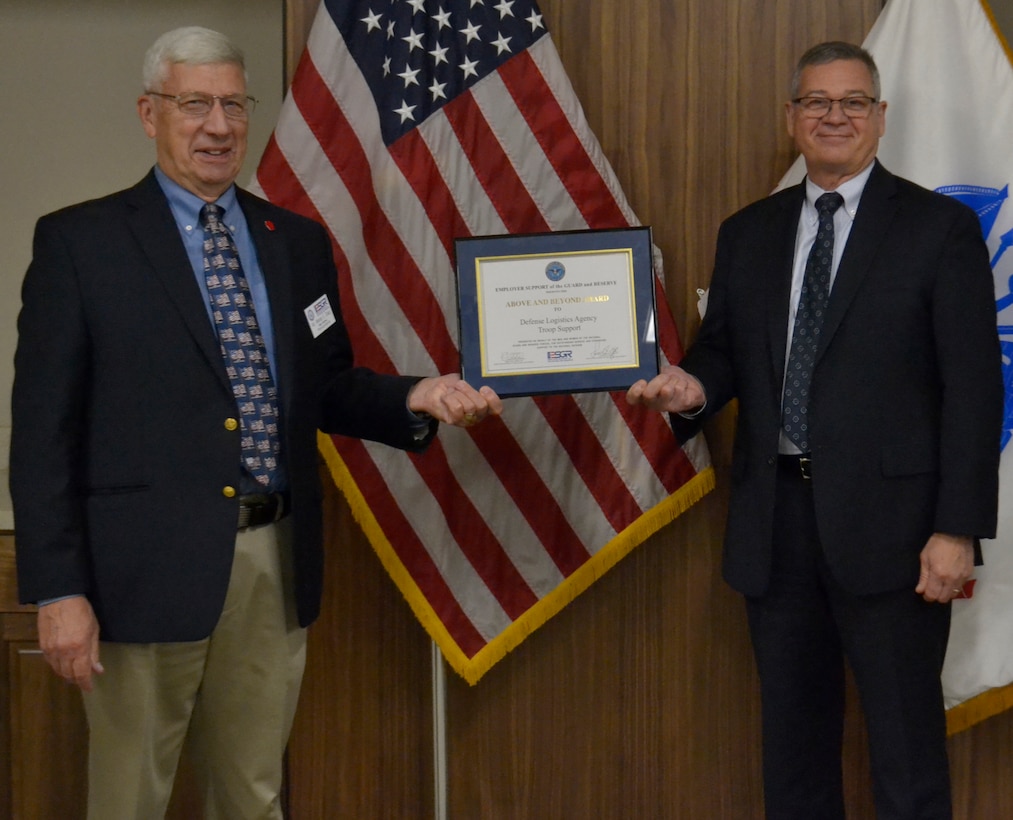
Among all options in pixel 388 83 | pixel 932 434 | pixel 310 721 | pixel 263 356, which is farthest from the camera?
pixel 310 721

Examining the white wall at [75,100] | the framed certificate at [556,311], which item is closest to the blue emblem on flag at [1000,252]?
the framed certificate at [556,311]

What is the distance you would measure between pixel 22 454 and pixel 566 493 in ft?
4.10

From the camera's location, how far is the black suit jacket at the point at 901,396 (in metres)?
1.95

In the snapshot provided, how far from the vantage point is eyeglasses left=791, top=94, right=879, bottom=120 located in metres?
2.09

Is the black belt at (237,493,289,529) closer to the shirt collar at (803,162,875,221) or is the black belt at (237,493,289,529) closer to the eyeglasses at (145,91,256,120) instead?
the eyeglasses at (145,91,256,120)

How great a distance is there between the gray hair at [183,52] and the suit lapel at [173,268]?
0.72 ft

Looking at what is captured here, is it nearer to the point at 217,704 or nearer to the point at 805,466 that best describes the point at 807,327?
the point at 805,466

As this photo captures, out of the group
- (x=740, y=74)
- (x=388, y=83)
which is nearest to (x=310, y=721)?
(x=388, y=83)

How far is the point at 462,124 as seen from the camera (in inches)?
97.2

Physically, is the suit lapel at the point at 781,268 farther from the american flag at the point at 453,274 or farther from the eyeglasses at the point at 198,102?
the eyeglasses at the point at 198,102

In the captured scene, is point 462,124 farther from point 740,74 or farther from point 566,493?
point 566,493

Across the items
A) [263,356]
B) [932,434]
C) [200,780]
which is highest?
[263,356]

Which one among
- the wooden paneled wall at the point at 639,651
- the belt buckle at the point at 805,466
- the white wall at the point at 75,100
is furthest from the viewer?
the white wall at the point at 75,100

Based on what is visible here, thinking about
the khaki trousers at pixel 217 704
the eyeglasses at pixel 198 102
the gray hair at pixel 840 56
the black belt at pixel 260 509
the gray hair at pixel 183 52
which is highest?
the gray hair at pixel 840 56
